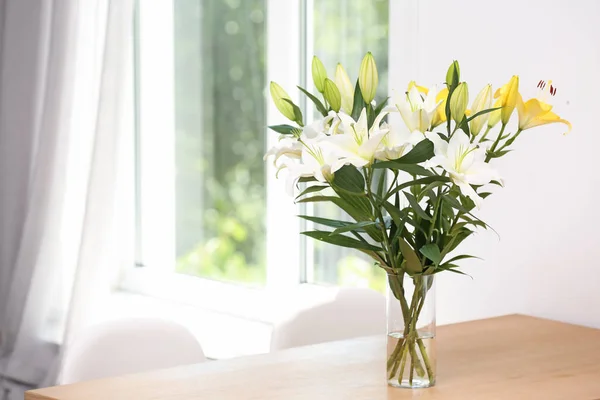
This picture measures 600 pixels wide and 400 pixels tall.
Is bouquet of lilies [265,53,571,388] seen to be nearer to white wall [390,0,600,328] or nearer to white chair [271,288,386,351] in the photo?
white wall [390,0,600,328]

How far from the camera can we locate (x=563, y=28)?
1.84 metres

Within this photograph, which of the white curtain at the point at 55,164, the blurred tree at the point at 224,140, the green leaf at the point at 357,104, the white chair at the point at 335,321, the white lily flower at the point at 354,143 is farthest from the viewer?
the blurred tree at the point at 224,140

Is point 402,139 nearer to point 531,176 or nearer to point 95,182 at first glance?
point 531,176

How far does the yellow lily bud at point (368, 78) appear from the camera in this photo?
1.34 m

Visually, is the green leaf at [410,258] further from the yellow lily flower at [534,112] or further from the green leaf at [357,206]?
the yellow lily flower at [534,112]

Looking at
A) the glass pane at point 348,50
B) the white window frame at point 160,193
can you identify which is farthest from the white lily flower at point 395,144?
the white window frame at point 160,193

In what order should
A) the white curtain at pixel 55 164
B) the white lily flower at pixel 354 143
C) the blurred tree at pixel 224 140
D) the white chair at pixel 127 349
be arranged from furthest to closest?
the blurred tree at pixel 224 140, the white curtain at pixel 55 164, the white chair at pixel 127 349, the white lily flower at pixel 354 143

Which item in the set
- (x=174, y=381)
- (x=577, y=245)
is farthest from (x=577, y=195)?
(x=174, y=381)

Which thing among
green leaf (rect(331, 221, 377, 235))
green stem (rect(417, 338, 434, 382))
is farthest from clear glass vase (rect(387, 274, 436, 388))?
green leaf (rect(331, 221, 377, 235))

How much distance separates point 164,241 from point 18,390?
69 cm

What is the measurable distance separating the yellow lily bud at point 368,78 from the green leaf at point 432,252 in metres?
0.22

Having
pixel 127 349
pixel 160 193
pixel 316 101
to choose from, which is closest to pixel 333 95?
pixel 316 101

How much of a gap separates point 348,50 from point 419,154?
48.8 inches

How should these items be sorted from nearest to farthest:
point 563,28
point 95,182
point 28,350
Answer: point 563,28 < point 95,182 < point 28,350
